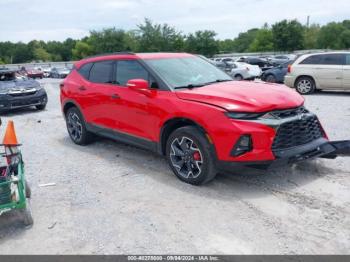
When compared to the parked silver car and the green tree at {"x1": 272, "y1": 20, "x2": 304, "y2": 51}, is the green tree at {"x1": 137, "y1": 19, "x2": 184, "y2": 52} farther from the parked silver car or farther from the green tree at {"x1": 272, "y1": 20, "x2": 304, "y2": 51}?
the parked silver car

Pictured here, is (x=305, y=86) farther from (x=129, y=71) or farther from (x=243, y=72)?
(x=129, y=71)

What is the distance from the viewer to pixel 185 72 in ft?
18.1

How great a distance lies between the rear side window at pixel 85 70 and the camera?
6855 millimetres

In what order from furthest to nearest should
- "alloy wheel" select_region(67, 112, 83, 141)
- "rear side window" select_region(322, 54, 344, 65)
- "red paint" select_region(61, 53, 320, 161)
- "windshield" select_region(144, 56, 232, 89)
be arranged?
"rear side window" select_region(322, 54, 344, 65) < "alloy wheel" select_region(67, 112, 83, 141) < "windshield" select_region(144, 56, 232, 89) < "red paint" select_region(61, 53, 320, 161)

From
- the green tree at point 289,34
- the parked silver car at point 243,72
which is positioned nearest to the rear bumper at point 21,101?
the parked silver car at point 243,72

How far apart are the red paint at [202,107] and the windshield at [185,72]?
0.19 metres

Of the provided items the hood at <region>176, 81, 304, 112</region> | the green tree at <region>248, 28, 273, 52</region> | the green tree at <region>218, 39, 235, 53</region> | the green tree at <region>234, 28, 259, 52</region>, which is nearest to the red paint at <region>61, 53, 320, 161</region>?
the hood at <region>176, 81, 304, 112</region>

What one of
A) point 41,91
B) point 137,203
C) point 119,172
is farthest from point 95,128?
point 41,91

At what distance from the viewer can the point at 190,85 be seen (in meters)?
5.17

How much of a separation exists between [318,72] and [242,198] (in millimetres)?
10452

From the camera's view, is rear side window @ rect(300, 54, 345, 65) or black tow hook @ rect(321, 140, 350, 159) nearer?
black tow hook @ rect(321, 140, 350, 159)

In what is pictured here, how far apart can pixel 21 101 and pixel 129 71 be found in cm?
741

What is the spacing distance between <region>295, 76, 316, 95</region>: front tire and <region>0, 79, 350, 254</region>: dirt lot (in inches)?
348

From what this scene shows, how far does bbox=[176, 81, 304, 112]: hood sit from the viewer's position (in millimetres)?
4363
